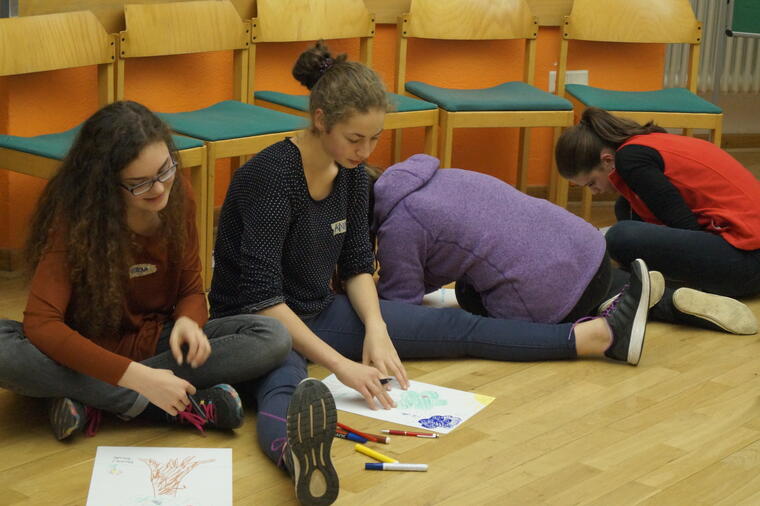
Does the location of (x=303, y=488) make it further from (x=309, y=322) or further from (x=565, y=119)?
(x=565, y=119)

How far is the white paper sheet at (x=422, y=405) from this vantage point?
1.98 meters

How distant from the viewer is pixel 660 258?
279cm

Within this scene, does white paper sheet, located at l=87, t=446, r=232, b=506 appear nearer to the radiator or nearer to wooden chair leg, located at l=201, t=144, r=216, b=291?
wooden chair leg, located at l=201, t=144, r=216, b=291

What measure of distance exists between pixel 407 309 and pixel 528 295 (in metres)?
0.28

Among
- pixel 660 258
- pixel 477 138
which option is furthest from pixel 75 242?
pixel 477 138

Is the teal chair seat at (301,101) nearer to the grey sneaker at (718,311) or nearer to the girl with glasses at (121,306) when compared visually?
the grey sneaker at (718,311)

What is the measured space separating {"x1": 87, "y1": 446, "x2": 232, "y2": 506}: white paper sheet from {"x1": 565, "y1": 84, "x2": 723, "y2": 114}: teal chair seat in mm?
2254

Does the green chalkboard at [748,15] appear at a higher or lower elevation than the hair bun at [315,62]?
higher

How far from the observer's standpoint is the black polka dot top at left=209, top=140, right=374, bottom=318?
2045mm

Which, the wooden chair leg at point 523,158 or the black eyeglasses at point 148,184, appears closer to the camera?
the black eyeglasses at point 148,184

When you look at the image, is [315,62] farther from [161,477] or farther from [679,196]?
[679,196]

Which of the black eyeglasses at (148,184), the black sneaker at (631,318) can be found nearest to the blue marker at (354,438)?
the black eyeglasses at (148,184)

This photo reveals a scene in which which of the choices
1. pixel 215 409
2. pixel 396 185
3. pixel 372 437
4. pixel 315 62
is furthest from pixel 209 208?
pixel 372 437

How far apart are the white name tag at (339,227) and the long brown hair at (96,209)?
434 millimetres
